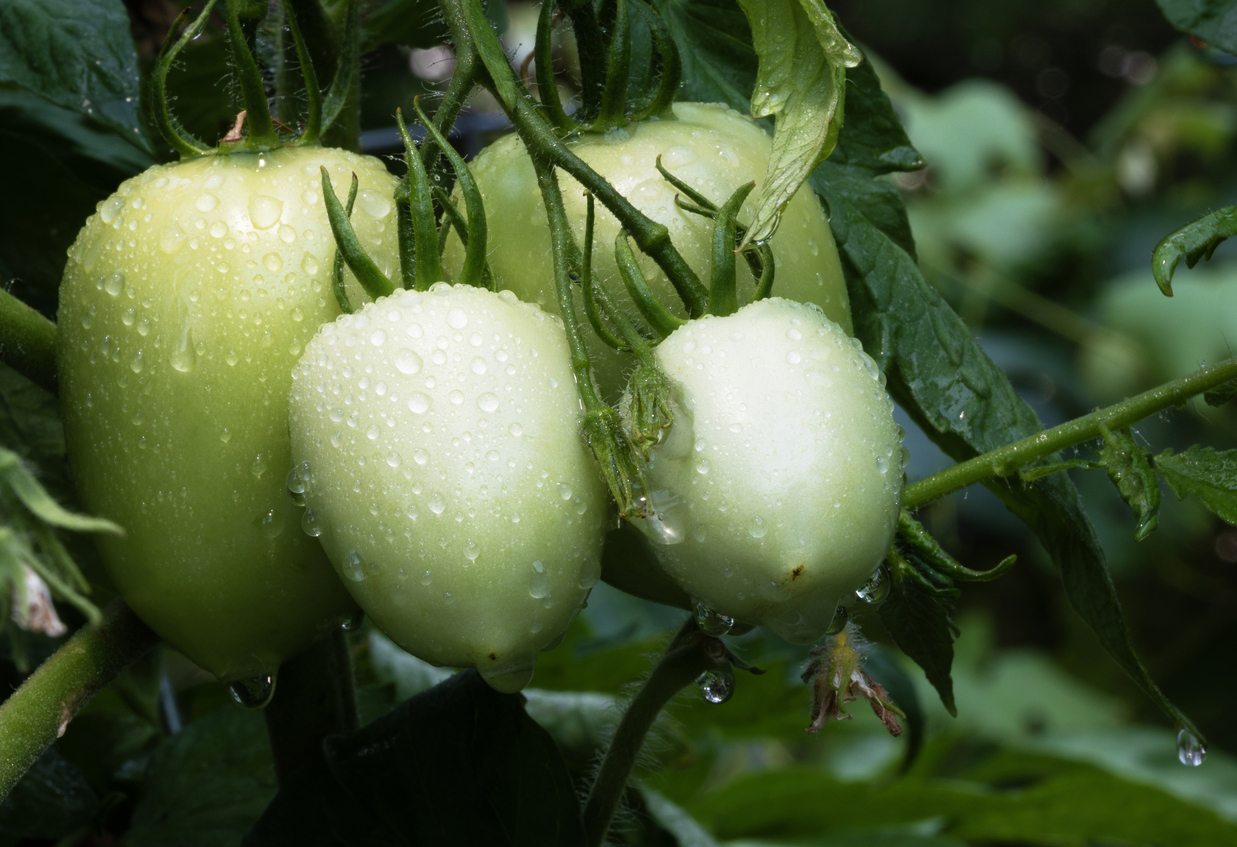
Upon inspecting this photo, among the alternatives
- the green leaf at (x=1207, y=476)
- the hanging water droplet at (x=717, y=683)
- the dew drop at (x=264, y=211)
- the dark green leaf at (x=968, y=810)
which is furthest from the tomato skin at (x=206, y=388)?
the dark green leaf at (x=968, y=810)

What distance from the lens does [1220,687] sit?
1.34 meters

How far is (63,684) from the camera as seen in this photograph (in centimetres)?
27

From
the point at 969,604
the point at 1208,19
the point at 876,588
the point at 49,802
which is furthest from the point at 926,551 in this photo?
the point at 969,604

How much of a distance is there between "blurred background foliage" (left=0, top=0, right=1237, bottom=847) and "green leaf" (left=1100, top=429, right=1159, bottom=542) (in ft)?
0.13

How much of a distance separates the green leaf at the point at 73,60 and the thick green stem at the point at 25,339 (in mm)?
67

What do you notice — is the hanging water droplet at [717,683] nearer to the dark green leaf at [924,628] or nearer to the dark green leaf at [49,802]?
the dark green leaf at [924,628]

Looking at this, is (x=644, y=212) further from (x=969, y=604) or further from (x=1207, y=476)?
(x=969, y=604)

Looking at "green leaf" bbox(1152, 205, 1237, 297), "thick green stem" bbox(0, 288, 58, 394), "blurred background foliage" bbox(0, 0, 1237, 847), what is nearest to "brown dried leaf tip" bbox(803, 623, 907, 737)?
"blurred background foliage" bbox(0, 0, 1237, 847)

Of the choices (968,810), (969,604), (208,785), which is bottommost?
(969,604)

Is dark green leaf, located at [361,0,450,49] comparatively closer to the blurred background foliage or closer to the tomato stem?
the blurred background foliage

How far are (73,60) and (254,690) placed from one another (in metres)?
0.21

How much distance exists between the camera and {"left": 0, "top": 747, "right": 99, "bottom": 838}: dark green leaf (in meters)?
0.39

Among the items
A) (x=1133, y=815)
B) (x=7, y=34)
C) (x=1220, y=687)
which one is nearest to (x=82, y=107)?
(x=7, y=34)

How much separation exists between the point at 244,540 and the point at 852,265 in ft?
0.67
